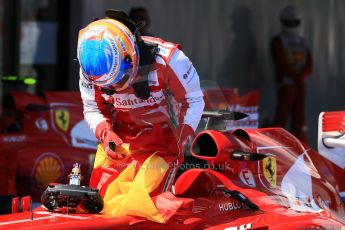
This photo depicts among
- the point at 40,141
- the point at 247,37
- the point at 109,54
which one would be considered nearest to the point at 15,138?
the point at 40,141

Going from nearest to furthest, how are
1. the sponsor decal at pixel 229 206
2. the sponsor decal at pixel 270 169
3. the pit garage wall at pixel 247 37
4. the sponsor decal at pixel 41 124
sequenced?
the sponsor decal at pixel 229 206, the sponsor decal at pixel 270 169, the sponsor decal at pixel 41 124, the pit garage wall at pixel 247 37

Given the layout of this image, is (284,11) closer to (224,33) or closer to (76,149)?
(224,33)

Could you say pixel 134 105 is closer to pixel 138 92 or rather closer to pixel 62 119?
pixel 138 92

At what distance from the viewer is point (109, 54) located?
4859 mm

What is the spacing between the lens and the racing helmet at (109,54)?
191 inches

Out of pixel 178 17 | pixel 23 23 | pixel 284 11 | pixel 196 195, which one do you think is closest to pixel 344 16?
pixel 284 11

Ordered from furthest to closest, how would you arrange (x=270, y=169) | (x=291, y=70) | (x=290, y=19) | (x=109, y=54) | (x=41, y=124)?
1. (x=290, y=19)
2. (x=291, y=70)
3. (x=41, y=124)
4. (x=270, y=169)
5. (x=109, y=54)

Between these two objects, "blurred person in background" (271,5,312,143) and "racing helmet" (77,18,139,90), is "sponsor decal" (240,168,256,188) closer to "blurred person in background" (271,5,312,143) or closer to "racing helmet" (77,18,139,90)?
"racing helmet" (77,18,139,90)

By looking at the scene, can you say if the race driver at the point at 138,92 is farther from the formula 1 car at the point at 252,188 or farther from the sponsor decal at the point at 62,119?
the sponsor decal at the point at 62,119

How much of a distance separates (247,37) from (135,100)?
24.8 ft


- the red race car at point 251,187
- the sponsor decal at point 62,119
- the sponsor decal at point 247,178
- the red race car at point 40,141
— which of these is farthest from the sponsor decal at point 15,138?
the sponsor decal at point 247,178

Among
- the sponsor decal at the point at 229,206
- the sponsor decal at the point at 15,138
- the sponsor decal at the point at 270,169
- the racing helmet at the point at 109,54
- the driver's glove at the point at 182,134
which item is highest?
the racing helmet at the point at 109,54

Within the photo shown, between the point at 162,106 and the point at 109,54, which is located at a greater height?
the point at 109,54

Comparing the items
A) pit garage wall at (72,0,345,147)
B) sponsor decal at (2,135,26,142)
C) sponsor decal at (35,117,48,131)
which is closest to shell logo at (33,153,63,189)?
sponsor decal at (2,135,26,142)
